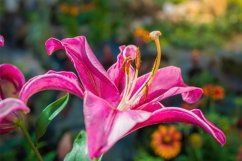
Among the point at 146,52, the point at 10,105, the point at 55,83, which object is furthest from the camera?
the point at 146,52

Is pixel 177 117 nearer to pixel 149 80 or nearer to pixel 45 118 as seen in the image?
pixel 149 80

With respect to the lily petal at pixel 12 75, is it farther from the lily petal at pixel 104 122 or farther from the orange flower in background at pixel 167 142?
the orange flower in background at pixel 167 142

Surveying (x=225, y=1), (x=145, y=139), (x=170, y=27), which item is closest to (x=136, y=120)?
(x=145, y=139)

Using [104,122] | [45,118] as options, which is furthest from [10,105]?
[45,118]

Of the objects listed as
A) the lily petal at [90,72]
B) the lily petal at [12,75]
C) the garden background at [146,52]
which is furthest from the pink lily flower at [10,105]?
the garden background at [146,52]

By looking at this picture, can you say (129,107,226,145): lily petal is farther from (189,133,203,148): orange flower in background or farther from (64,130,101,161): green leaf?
(189,133,203,148): orange flower in background
